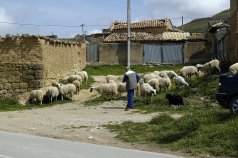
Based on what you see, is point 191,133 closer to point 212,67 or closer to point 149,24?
point 212,67

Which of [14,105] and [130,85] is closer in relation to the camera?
[130,85]

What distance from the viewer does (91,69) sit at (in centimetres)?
3878

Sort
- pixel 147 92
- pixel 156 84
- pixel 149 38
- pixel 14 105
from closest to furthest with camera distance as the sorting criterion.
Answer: pixel 147 92
pixel 156 84
pixel 14 105
pixel 149 38

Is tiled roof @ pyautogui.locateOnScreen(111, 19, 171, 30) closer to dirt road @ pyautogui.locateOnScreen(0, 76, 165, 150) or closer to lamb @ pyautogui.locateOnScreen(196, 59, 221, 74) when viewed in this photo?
lamb @ pyautogui.locateOnScreen(196, 59, 221, 74)

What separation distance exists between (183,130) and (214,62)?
1506cm

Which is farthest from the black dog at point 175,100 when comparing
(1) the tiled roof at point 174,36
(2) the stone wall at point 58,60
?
(1) the tiled roof at point 174,36

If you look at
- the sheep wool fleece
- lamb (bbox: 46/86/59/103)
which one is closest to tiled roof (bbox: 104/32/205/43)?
lamb (bbox: 46/86/59/103)

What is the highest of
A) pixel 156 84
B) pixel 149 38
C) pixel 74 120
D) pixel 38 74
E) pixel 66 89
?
pixel 149 38

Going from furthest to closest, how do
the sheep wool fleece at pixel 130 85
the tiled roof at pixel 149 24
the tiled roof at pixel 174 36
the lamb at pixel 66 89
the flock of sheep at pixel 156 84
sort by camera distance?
the tiled roof at pixel 149 24 < the tiled roof at pixel 174 36 < the lamb at pixel 66 89 < the flock of sheep at pixel 156 84 < the sheep wool fleece at pixel 130 85

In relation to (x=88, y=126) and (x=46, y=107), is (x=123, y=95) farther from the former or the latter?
(x=88, y=126)

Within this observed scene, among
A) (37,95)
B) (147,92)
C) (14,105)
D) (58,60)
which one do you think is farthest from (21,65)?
(147,92)

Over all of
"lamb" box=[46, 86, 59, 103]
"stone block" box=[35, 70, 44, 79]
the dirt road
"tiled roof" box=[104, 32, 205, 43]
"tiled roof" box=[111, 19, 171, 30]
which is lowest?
the dirt road

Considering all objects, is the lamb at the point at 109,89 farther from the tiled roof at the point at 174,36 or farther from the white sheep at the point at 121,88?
the tiled roof at the point at 174,36

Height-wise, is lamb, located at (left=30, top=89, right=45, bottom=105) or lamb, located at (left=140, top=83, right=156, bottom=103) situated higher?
lamb, located at (left=140, top=83, right=156, bottom=103)
